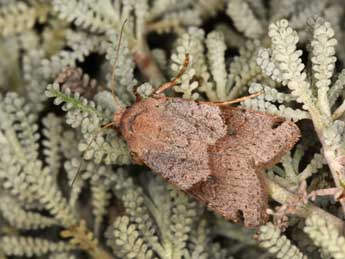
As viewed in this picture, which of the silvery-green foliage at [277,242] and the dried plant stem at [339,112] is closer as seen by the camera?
the silvery-green foliage at [277,242]

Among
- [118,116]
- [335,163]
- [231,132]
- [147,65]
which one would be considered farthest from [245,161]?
[147,65]

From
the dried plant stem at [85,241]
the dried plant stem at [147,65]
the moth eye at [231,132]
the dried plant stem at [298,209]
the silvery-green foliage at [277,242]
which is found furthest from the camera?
the dried plant stem at [147,65]

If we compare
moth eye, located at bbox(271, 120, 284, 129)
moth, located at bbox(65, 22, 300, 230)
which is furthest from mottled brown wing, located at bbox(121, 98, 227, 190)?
moth eye, located at bbox(271, 120, 284, 129)

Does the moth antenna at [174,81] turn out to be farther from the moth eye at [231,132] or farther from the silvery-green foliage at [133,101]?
the moth eye at [231,132]

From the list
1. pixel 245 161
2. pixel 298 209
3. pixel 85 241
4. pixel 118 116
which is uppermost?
pixel 118 116

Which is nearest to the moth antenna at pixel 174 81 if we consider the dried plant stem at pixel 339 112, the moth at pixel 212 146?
the moth at pixel 212 146

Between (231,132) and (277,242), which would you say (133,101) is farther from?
(277,242)

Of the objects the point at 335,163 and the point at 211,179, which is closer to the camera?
the point at 335,163

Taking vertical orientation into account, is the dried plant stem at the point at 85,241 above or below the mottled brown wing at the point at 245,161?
below
